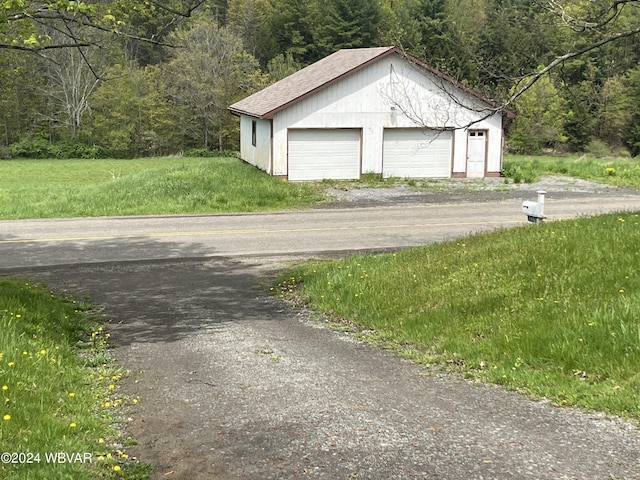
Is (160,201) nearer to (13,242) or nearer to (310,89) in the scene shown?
(13,242)

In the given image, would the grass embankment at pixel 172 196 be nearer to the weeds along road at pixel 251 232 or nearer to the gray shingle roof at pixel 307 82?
the weeds along road at pixel 251 232

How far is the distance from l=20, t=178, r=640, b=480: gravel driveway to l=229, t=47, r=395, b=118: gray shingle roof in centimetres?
2124

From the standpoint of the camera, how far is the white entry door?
31.2 metres

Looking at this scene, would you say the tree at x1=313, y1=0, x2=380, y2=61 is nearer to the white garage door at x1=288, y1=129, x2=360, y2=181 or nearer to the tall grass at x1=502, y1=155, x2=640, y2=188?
the tall grass at x1=502, y1=155, x2=640, y2=188

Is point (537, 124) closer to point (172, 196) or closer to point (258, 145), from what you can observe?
point (258, 145)

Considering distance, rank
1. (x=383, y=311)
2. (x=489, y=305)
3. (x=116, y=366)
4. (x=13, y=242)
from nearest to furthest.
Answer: (x=116, y=366) → (x=489, y=305) → (x=383, y=311) → (x=13, y=242)

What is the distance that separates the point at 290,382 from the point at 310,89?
23827 millimetres

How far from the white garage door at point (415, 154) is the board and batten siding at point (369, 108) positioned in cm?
42

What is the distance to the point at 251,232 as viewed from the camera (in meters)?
18.2

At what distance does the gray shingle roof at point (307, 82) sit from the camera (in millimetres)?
28938

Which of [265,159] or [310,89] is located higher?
[310,89]

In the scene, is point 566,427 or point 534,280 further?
point 534,280

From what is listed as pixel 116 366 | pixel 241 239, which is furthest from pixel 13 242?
pixel 116 366

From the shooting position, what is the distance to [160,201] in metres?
23.2
